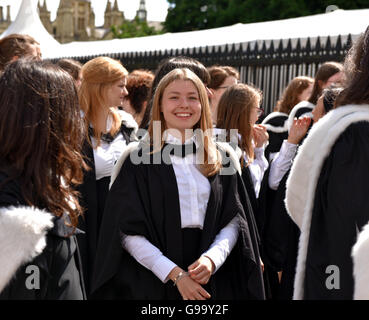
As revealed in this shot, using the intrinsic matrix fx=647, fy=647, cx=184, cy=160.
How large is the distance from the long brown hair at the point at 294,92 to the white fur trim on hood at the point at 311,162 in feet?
14.0

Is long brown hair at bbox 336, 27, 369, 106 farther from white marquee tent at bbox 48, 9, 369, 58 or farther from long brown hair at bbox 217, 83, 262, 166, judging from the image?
white marquee tent at bbox 48, 9, 369, 58

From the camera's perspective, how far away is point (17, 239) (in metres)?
2.06

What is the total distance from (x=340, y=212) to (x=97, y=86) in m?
2.74

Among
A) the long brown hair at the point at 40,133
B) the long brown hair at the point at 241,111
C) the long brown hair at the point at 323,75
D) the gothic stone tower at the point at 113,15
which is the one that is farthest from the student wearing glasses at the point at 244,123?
the gothic stone tower at the point at 113,15

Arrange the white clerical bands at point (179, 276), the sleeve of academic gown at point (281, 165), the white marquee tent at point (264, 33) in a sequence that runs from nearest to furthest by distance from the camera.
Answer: the white clerical bands at point (179, 276)
the sleeve of academic gown at point (281, 165)
the white marquee tent at point (264, 33)

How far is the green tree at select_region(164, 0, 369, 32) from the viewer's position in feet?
82.4

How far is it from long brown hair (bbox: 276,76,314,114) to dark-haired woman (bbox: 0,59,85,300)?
4995mm

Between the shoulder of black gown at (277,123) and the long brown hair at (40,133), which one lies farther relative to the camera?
the shoulder of black gown at (277,123)

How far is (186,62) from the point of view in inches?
175

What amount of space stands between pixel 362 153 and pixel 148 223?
1179 millimetres

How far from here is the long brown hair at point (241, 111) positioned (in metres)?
4.86

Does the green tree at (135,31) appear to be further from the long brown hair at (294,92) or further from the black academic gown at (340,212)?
the black academic gown at (340,212)

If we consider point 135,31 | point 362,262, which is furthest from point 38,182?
point 135,31

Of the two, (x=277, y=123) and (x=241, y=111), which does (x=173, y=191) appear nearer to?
(x=241, y=111)
